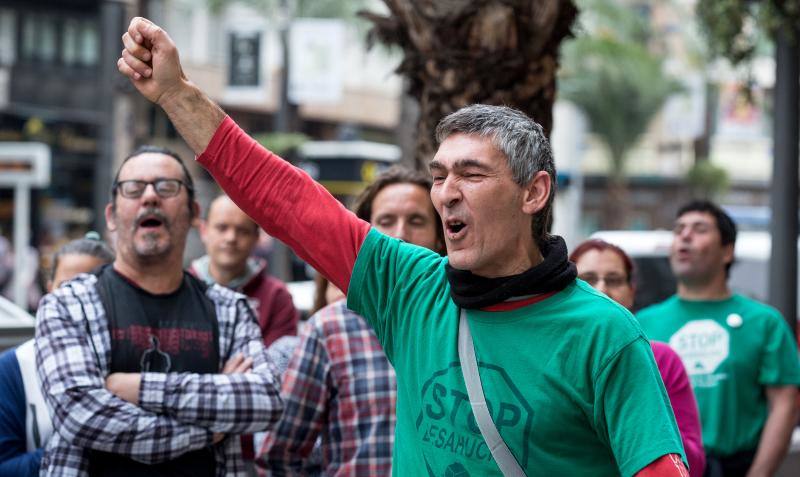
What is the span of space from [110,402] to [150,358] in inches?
8.8

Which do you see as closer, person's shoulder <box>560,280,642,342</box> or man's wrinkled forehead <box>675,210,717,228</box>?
person's shoulder <box>560,280,642,342</box>

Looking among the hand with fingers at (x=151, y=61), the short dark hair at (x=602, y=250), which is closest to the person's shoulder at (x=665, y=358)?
the short dark hair at (x=602, y=250)

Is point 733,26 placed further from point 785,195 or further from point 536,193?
point 536,193

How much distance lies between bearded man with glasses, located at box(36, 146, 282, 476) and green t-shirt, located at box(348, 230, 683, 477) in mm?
1135

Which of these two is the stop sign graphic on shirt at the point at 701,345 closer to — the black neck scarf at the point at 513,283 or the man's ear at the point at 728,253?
the man's ear at the point at 728,253

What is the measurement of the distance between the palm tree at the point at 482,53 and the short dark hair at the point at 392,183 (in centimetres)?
108

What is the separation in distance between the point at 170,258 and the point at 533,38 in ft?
7.95

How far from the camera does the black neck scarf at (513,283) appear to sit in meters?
2.55

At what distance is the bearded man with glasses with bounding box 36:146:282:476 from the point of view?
3557 mm

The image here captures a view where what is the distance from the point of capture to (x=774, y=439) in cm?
546

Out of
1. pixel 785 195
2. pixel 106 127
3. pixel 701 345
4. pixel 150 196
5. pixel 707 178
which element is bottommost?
pixel 701 345

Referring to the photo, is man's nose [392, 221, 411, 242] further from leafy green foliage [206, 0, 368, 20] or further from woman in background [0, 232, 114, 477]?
leafy green foliage [206, 0, 368, 20]

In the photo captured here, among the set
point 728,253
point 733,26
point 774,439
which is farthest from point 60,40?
point 774,439

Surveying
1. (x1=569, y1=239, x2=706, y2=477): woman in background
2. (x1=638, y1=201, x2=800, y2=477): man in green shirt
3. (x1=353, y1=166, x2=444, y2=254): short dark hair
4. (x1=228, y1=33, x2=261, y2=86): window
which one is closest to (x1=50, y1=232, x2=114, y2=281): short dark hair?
(x1=353, y1=166, x2=444, y2=254): short dark hair
